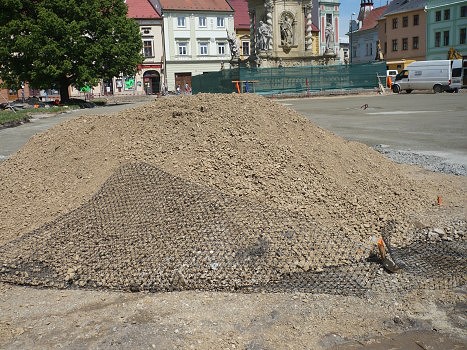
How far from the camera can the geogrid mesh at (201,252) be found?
11.0 ft

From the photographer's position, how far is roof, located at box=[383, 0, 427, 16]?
5481 cm

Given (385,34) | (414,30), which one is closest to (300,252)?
(414,30)

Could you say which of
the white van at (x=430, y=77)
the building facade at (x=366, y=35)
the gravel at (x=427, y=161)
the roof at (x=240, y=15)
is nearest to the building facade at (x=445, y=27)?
the building facade at (x=366, y=35)

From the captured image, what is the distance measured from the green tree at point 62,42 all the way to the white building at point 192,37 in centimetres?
2178

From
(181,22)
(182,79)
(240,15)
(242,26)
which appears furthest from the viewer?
(240,15)

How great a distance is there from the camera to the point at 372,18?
71125 mm

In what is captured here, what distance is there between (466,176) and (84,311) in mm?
5234

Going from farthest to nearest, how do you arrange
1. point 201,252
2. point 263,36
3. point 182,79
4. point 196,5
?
1. point 196,5
2. point 182,79
3. point 263,36
4. point 201,252

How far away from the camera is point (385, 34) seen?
6103 cm

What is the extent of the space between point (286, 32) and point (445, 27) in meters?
27.2

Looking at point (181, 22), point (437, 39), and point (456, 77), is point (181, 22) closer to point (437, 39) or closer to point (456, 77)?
point (437, 39)

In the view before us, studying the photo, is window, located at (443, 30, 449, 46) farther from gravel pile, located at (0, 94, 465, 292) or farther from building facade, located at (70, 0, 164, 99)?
gravel pile, located at (0, 94, 465, 292)

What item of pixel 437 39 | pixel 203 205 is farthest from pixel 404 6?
pixel 203 205

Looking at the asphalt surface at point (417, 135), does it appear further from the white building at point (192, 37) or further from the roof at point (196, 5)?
the roof at point (196, 5)
